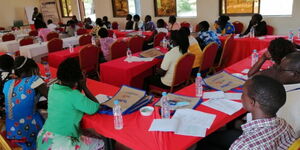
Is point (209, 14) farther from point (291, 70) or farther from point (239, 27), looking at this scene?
point (291, 70)

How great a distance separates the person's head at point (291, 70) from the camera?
75.9 inches

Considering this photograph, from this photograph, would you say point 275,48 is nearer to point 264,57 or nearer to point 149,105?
point 264,57

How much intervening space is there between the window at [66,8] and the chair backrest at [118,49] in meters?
8.88

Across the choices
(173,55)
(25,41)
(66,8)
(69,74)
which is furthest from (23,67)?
(66,8)

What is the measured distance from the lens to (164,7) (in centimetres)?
904

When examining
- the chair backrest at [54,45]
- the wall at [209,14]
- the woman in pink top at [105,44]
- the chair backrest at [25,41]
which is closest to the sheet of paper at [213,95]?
the woman in pink top at [105,44]

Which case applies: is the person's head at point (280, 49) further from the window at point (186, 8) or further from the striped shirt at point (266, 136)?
the window at point (186, 8)

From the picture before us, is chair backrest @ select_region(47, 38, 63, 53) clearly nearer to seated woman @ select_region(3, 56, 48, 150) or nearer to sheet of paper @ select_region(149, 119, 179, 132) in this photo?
seated woman @ select_region(3, 56, 48, 150)

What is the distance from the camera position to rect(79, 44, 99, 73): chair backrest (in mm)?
4644

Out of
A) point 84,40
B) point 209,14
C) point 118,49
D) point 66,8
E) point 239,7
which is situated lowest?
point 118,49

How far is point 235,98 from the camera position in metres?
2.26

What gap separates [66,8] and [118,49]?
936 centimetres

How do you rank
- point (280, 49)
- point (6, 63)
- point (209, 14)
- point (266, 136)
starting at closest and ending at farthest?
point (266, 136), point (280, 49), point (6, 63), point (209, 14)

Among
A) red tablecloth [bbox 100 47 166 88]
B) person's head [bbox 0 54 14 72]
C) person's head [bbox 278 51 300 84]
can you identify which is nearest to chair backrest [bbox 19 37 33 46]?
red tablecloth [bbox 100 47 166 88]
